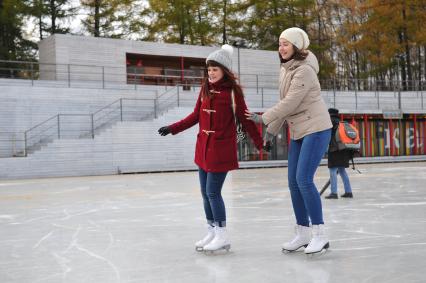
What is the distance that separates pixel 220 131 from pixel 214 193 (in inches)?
20.3

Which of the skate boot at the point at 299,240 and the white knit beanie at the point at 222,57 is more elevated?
the white knit beanie at the point at 222,57

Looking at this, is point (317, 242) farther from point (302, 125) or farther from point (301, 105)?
point (301, 105)

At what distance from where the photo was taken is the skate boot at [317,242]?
4.13m

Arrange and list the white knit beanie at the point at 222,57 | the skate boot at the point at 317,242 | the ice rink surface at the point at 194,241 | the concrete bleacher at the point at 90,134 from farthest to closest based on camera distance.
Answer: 1. the concrete bleacher at the point at 90,134
2. the white knit beanie at the point at 222,57
3. the skate boot at the point at 317,242
4. the ice rink surface at the point at 194,241

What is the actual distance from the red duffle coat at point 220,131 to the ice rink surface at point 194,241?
77 centimetres

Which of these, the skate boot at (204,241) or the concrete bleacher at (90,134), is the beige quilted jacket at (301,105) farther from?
the concrete bleacher at (90,134)

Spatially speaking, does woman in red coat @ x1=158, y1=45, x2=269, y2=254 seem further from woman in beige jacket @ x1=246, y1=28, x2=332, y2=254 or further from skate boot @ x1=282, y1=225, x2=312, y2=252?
skate boot @ x1=282, y1=225, x2=312, y2=252

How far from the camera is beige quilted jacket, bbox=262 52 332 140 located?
4234mm

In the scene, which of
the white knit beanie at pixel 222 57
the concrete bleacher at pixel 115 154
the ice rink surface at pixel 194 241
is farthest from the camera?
the concrete bleacher at pixel 115 154

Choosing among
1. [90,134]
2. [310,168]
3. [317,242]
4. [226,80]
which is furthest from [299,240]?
[90,134]

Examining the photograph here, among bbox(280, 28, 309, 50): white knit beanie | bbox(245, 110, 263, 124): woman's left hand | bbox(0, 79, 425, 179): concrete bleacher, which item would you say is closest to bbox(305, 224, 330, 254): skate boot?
bbox(245, 110, 263, 124): woman's left hand

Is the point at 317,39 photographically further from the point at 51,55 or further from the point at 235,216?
the point at 235,216

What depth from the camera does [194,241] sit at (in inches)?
201

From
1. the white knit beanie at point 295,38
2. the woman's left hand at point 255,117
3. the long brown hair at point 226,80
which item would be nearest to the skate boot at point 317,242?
the woman's left hand at point 255,117
